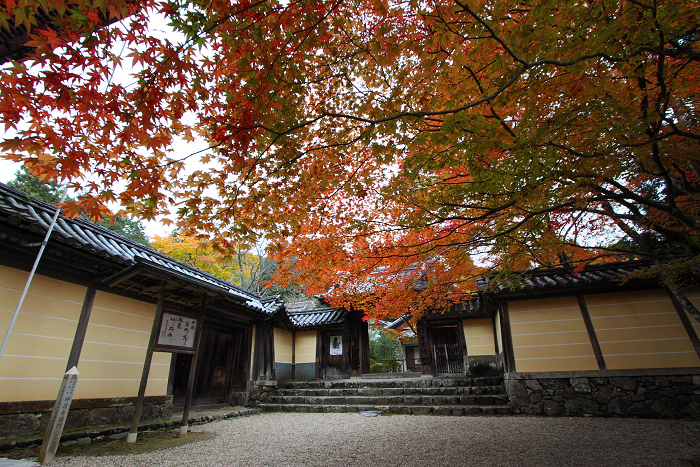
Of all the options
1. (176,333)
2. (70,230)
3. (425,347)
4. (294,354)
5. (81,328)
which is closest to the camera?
(70,230)

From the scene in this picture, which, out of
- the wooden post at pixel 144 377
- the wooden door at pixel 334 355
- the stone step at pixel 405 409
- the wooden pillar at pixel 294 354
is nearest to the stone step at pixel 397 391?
the stone step at pixel 405 409

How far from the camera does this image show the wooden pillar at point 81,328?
17.9 ft

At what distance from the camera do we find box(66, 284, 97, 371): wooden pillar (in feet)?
17.9

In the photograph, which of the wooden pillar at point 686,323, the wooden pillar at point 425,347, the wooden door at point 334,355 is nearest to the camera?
the wooden pillar at point 686,323

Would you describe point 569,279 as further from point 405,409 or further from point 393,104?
point 393,104

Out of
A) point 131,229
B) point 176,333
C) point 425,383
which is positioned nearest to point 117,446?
point 176,333

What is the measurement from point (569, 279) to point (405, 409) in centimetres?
589

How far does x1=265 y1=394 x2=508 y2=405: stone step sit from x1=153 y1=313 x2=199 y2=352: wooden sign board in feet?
17.1

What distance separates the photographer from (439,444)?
199 inches

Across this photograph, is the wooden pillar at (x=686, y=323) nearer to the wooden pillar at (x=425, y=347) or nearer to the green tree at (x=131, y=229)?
the wooden pillar at (x=425, y=347)

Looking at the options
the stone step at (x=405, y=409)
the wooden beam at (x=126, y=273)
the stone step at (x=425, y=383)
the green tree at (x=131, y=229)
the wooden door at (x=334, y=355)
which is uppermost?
the green tree at (x=131, y=229)

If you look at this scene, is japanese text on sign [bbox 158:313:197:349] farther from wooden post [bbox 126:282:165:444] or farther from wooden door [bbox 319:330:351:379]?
wooden door [bbox 319:330:351:379]

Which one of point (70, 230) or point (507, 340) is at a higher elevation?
point (70, 230)

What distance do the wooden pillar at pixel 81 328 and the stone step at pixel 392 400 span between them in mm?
6523
